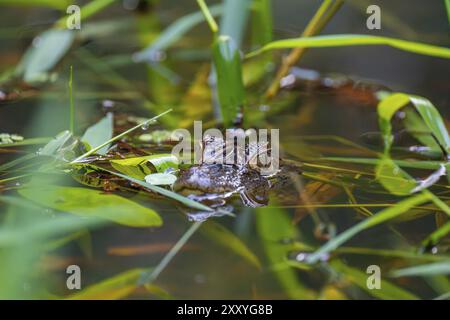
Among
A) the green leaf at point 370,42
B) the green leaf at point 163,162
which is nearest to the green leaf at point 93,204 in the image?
the green leaf at point 163,162

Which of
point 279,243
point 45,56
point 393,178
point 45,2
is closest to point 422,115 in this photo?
point 393,178

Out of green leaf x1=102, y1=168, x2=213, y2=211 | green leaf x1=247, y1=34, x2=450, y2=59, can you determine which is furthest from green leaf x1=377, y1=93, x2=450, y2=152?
green leaf x1=102, y1=168, x2=213, y2=211

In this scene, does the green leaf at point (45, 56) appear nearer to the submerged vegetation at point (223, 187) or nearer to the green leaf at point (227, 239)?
the submerged vegetation at point (223, 187)

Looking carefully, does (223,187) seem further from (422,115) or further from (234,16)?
(234,16)

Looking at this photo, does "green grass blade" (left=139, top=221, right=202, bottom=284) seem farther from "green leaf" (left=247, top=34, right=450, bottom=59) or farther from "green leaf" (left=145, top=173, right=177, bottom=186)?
"green leaf" (left=247, top=34, right=450, bottom=59)

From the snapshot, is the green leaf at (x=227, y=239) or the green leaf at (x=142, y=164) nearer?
the green leaf at (x=227, y=239)

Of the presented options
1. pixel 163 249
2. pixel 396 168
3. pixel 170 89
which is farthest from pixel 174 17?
pixel 163 249
